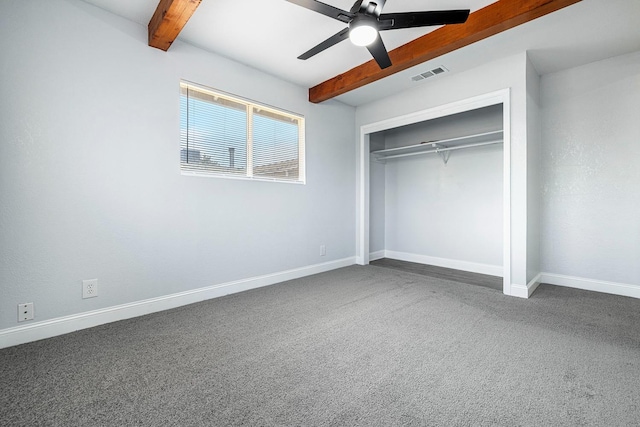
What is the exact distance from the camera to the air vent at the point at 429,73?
345 cm

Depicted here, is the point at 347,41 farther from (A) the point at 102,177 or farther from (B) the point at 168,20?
(A) the point at 102,177

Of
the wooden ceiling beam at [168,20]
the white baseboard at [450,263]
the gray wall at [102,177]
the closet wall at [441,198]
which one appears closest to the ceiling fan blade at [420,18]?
the wooden ceiling beam at [168,20]

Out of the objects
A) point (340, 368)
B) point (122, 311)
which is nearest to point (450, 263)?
point (340, 368)

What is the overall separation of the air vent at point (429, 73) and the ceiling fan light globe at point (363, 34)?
1742mm

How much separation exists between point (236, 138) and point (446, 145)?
330 centimetres

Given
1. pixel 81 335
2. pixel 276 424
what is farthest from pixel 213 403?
pixel 81 335

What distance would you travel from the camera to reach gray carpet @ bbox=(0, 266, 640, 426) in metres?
1.37

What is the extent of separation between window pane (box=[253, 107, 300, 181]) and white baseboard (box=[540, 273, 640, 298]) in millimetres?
3578

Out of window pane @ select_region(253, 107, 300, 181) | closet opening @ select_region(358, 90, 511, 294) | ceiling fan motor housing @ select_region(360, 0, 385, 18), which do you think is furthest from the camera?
closet opening @ select_region(358, 90, 511, 294)

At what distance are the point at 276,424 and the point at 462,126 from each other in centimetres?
471

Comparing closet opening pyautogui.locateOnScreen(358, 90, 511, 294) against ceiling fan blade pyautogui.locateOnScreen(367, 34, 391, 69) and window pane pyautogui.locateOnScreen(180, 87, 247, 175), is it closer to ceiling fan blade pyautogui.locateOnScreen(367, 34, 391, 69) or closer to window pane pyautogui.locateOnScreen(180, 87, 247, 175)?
ceiling fan blade pyautogui.locateOnScreen(367, 34, 391, 69)

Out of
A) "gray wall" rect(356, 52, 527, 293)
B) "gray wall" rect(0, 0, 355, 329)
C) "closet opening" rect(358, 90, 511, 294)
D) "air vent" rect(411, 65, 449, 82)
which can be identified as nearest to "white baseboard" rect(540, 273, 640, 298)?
"closet opening" rect(358, 90, 511, 294)

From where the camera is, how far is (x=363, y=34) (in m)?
2.04

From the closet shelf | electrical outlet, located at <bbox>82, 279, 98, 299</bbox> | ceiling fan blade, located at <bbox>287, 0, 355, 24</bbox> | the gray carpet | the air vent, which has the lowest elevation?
the gray carpet
